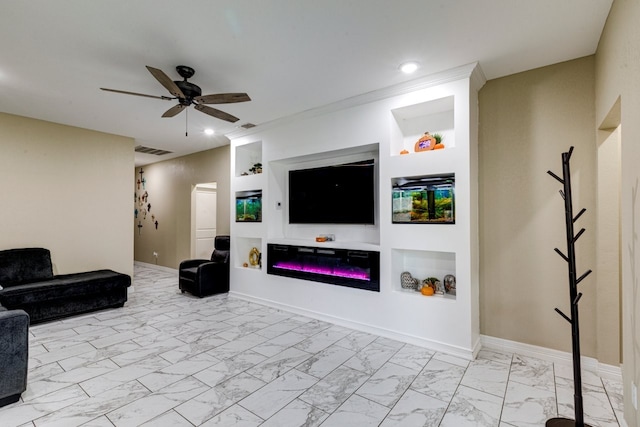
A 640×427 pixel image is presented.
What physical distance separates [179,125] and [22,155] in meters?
2.24

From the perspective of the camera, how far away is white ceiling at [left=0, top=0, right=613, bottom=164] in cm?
219

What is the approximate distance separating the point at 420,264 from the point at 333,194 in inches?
57.7

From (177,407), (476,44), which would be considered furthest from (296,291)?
(476,44)

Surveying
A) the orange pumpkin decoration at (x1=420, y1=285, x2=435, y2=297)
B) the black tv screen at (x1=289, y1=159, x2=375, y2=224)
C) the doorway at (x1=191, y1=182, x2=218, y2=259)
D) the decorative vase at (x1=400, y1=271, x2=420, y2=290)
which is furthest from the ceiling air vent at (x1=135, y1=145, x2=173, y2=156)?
the orange pumpkin decoration at (x1=420, y1=285, x2=435, y2=297)

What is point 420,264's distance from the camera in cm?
356

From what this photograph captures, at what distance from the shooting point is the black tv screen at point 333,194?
12.9ft

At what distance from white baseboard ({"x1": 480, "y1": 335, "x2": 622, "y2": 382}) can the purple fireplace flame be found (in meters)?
1.44

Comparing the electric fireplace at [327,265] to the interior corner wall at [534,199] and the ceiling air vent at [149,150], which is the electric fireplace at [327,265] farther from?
the ceiling air vent at [149,150]

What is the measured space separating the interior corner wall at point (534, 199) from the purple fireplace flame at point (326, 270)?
134 cm

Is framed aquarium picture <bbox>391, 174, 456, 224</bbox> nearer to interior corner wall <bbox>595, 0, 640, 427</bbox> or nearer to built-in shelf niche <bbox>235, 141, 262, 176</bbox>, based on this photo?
interior corner wall <bbox>595, 0, 640, 427</bbox>

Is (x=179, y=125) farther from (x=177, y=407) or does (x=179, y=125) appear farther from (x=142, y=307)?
(x=177, y=407)

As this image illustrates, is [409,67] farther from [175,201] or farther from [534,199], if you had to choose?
[175,201]

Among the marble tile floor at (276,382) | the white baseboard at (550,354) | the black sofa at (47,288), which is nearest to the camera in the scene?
the marble tile floor at (276,382)

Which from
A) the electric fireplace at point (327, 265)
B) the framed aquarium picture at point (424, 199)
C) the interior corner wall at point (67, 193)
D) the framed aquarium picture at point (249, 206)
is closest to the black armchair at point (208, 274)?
the framed aquarium picture at point (249, 206)
